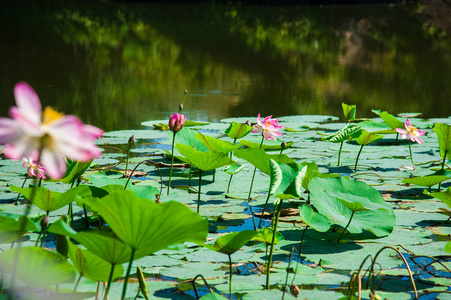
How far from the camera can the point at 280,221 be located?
161 cm

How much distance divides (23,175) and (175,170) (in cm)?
58

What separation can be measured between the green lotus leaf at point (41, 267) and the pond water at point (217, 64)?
242 centimetres

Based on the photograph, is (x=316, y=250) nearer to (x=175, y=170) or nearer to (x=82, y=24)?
(x=175, y=170)

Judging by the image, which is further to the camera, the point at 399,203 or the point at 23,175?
the point at 23,175

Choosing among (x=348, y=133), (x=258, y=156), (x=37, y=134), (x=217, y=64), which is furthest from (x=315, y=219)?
(x=217, y=64)

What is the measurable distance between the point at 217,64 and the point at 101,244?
5.90m

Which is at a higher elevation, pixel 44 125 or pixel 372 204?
pixel 44 125

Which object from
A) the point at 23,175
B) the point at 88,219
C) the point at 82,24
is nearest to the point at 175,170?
the point at 23,175

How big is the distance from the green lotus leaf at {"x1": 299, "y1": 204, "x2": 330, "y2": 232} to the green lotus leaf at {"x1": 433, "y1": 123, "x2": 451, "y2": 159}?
1.97 feet

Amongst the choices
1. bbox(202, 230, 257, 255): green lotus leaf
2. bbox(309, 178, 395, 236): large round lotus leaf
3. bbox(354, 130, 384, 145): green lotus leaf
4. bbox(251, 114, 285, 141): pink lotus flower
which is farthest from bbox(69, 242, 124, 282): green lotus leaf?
bbox(354, 130, 384, 145): green lotus leaf

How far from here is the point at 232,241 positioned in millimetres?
1084

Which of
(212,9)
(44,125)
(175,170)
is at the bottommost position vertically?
(175,170)

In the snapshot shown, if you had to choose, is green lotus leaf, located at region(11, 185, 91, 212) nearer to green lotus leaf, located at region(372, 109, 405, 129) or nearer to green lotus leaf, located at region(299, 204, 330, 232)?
green lotus leaf, located at region(299, 204, 330, 232)

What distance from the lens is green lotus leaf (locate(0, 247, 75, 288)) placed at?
0.84 meters
